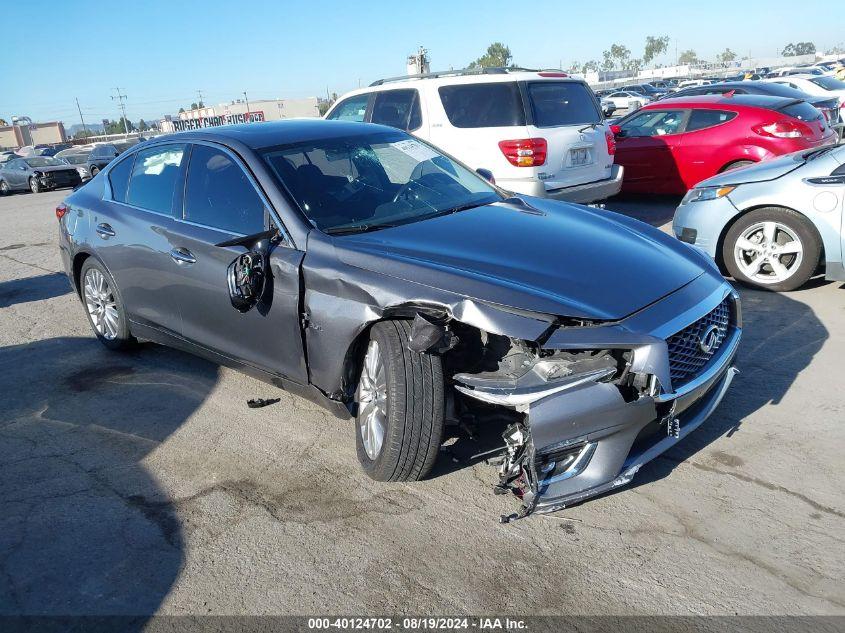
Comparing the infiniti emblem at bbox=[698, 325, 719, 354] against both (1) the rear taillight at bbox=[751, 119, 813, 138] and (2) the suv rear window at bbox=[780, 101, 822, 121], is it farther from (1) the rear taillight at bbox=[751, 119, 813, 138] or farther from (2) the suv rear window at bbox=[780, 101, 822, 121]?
(2) the suv rear window at bbox=[780, 101, 822, 121]

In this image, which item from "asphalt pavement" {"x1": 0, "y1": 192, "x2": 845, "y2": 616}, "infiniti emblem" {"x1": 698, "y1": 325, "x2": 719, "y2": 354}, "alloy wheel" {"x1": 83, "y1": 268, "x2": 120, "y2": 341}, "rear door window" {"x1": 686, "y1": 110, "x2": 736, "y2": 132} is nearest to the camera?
"asphalt pavement" {"x1": 0, "y1": 192, "x2": 845, "y2": 616}

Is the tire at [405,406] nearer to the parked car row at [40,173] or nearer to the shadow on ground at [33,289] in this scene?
the shadow on ground at [33,289]

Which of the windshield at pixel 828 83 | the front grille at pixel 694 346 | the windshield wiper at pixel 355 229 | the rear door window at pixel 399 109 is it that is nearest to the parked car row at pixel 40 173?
the rear door window at pixel 399 109

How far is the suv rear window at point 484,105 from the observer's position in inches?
321

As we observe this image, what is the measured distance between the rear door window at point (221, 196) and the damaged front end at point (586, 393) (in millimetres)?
1422

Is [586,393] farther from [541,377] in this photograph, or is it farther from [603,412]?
[541,377]

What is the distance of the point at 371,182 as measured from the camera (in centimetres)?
439

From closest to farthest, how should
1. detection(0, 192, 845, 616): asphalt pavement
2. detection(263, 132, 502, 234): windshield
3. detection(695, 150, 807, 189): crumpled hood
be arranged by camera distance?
detection(0, 192, 845, 616): asphalt pavement, detection(263, 132, 502, 234): windshield, detection(695, 150, 807, 189): crumpled hood

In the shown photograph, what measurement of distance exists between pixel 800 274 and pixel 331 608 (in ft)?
15.9

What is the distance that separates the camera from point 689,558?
2967 millimetres

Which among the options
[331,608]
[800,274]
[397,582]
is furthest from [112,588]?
[800,274]

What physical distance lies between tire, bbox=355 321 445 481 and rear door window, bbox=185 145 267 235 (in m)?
1.15

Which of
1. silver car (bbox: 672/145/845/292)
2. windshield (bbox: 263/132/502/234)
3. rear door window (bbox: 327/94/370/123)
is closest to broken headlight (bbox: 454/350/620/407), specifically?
windshield (bbox: 263/132/502/234)

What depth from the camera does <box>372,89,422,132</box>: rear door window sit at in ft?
29.1
